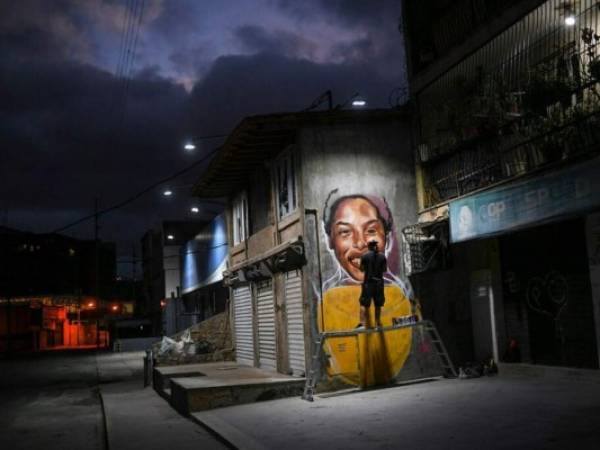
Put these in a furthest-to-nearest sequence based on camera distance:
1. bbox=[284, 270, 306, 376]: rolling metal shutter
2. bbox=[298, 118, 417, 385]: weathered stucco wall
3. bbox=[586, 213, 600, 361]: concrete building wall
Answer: bbox=[284, 270, 306, 376]: rolling metal shutter
bbox=[298, 118, 417, 385]: weathered stucco wall
bbox=[586, 213, 600, 361]: concrete building wall

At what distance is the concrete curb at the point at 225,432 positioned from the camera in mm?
8906

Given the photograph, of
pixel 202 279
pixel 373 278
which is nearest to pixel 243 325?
pixel 373 278

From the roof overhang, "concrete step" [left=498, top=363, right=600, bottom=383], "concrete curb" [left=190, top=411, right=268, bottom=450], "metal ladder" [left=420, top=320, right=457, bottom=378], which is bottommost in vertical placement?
"concrete curb" [left=190, top=411, right=268, bottom=450]

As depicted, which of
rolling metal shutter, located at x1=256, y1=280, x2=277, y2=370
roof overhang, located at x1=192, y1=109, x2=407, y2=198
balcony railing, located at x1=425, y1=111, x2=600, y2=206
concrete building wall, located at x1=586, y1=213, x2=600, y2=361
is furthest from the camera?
rolling metal shutter, located at x1=256, y1=280, x2=277, y2=370

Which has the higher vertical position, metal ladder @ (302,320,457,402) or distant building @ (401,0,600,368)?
distant building @ (401,0,600,368)

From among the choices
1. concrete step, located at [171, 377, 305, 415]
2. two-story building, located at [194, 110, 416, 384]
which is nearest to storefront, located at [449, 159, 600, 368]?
two-story building, located at [194, 110, 416, 384]

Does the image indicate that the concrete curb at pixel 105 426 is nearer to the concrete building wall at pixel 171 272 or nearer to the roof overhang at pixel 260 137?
the roof overhang at pixel 260 137

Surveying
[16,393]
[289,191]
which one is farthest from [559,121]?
[16,393]

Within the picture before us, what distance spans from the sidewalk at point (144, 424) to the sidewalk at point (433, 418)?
37cm

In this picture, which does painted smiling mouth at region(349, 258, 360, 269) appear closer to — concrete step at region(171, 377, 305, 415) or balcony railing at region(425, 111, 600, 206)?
balcony railing at region(425, 111, 600, 206)

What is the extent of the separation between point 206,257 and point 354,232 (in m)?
19.4

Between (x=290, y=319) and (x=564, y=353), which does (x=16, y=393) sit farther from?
(x=564, y=353)

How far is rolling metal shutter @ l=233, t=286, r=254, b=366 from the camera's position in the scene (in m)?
19.6

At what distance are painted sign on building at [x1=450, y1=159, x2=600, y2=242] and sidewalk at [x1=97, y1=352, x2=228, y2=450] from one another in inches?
233
